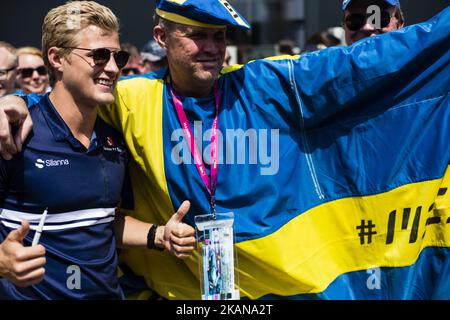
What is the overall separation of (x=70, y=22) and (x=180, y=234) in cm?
93

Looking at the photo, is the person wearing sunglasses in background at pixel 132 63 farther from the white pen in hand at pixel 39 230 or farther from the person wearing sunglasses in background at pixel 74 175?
the white pen in hand at pixel 39 230

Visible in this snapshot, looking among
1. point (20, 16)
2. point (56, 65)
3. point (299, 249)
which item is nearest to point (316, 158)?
point (299, 249)

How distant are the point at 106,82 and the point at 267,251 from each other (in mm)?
982

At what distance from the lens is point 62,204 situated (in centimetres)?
263

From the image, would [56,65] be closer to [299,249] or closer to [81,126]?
[81,126]

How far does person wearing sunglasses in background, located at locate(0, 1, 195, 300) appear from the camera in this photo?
262cm

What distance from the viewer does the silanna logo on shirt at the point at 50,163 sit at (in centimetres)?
262

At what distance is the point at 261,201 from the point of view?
3062mm

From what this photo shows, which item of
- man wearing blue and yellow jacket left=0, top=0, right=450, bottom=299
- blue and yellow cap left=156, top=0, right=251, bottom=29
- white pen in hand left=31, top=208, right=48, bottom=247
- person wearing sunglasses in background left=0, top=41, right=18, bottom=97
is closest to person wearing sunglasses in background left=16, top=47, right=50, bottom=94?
person wearing sunglasses in background left=0, top=41, right=18, bottom=97

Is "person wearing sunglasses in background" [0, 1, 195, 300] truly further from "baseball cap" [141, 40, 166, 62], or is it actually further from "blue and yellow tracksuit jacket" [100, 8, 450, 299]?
"baseball cap" [141, 40, 166, 62]

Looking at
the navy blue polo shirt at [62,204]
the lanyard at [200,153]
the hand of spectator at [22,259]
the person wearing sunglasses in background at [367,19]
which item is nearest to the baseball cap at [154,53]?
the person wearing sunglasses in background at [367,19]

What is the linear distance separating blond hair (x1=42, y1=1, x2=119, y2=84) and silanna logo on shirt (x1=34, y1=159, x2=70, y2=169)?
443 mm

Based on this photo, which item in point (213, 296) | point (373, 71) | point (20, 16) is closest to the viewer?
point (213, 296)

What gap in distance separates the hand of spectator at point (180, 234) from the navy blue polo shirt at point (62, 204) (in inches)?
9.5
